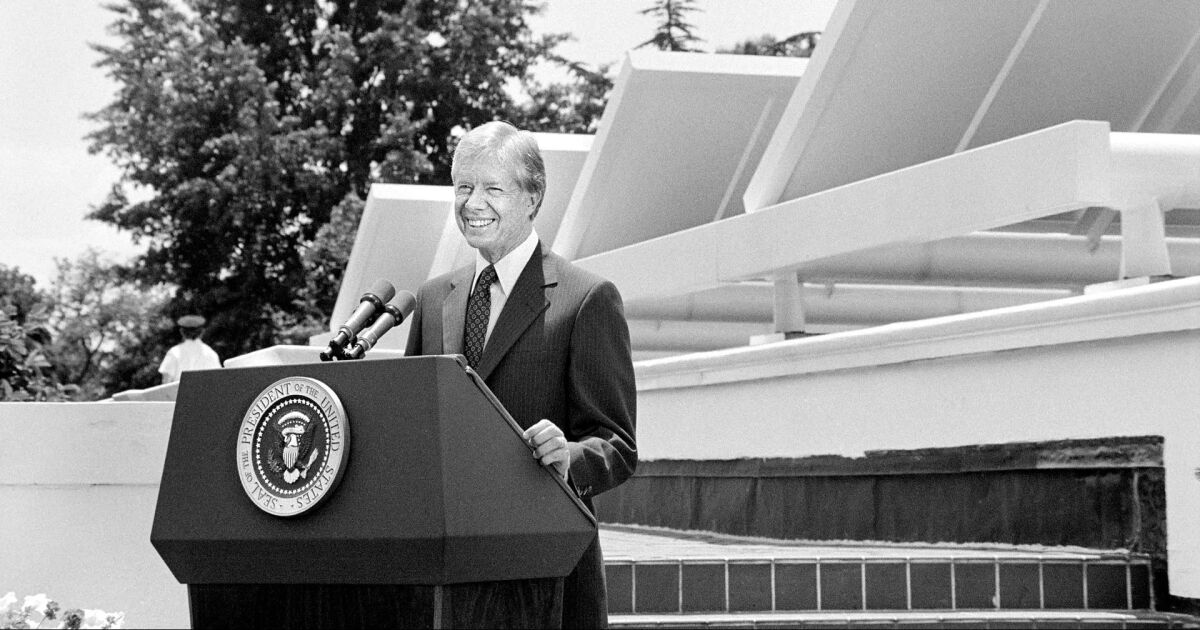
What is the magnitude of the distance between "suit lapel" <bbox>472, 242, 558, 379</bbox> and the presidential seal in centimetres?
40

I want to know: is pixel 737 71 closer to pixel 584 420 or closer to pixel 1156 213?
pixel 1156 213

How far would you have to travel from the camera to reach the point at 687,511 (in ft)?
28.1

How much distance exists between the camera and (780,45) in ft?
127

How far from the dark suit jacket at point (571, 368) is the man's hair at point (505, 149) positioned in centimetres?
16

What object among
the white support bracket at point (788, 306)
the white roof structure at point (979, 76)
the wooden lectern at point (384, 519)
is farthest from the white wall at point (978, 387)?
the wooden lectern at point (384, 519)

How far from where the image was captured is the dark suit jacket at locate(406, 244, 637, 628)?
2.36m

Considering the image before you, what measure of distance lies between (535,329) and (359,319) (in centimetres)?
29

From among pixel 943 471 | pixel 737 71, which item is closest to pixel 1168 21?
pixel 943 471

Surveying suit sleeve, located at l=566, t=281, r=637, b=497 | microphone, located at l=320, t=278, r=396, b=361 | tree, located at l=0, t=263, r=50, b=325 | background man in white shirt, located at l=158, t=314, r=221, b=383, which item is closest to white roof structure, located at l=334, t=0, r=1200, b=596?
suit sleeve, located at l=566, t=281, r=637, b=497

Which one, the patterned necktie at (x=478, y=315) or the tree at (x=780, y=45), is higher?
the tree at (x=780, y=45)

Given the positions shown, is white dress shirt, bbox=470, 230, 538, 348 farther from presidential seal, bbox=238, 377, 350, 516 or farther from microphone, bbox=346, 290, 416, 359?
presidential seal, bbox=238, 377, 350, 516

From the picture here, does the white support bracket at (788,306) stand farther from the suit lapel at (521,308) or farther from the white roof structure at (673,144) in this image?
the suit lapel at (521,308)

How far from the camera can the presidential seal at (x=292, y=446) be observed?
1969 mm

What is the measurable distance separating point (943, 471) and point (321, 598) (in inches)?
190
